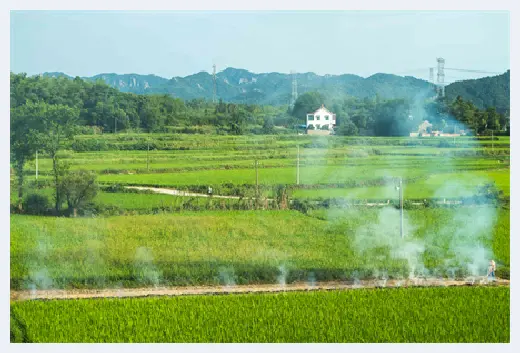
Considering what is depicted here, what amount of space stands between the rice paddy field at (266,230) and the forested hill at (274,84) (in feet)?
1.62

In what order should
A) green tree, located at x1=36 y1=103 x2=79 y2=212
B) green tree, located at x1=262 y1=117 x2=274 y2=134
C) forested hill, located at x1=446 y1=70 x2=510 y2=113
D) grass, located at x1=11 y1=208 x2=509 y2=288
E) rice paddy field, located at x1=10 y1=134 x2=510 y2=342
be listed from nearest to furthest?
rice paddy field, located at x1=10 y1=134 x2=510 y2=342, grass, located at x1=11 y1=208 x2=509 y2=288, forested hill, located at x1=446 y1=70 x2=510 y2=113, green tree, located at x1=36 y1=103 x2=79 y2=212, green tree, located at x1=262 y1=117 x2=274 y2=134

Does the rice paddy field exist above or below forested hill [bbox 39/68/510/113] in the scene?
below

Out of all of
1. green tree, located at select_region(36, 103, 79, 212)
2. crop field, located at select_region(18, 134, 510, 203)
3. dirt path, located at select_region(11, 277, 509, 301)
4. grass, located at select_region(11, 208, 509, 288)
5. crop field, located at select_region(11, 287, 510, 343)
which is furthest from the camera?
crop field, located at select_region(18, 134, 510, 203)

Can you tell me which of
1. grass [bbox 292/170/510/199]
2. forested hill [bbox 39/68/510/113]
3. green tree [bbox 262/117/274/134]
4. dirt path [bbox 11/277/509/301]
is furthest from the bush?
grass [bbox 292/170/510/199]

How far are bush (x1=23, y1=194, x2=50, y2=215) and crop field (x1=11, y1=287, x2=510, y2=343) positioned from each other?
42.9 inches

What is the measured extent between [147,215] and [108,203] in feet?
1.45

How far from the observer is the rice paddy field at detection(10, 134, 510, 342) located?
25.2 ft

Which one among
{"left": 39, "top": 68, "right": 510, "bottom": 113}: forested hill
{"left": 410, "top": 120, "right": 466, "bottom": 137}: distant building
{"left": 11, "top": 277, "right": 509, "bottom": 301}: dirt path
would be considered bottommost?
{"left": 11, "top": 277, "right": 509, "bottom": 301}: dirt path

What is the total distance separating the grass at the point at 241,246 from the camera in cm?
813

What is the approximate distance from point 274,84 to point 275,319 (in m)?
2.65

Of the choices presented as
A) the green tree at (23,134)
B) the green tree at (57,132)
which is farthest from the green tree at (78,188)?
the green tree at (23,134)

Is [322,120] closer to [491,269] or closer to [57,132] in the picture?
[491,269]

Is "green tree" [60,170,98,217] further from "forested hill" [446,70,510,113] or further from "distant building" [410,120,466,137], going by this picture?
"forested hill" [446,70,510,113]

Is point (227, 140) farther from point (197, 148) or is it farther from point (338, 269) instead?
point (338, 269)
